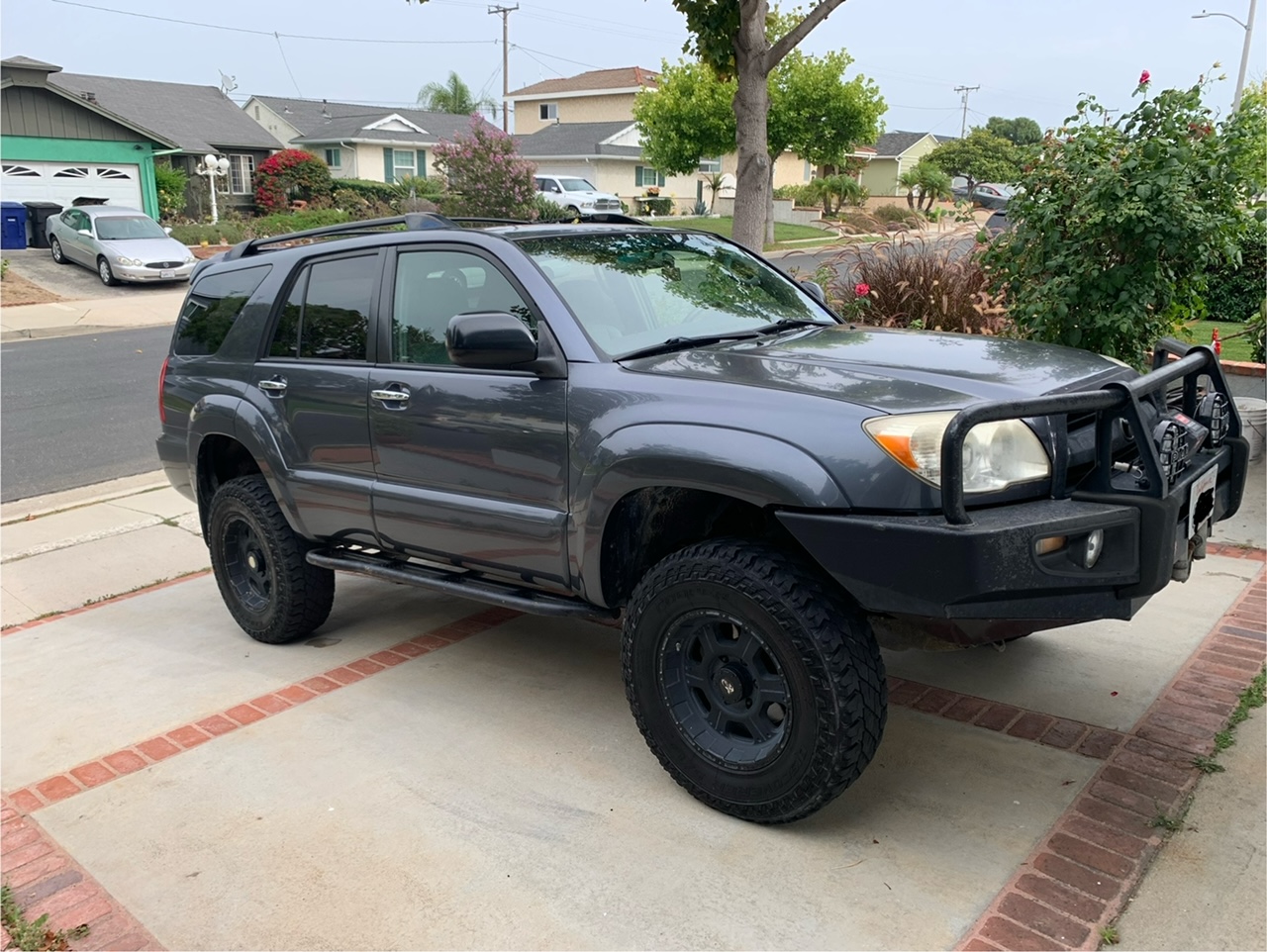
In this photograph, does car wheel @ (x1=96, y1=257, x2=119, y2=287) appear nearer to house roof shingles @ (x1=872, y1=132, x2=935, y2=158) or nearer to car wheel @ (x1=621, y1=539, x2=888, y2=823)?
car wheel @ (x1=621, y1=539, x2=888, y2=823)

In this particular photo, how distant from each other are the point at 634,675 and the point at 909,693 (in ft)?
4.52

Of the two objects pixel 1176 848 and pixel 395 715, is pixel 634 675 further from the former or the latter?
pixel 1176 848

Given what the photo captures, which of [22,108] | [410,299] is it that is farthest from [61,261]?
[410,299]

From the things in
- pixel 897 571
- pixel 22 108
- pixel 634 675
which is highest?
pixel 22 108

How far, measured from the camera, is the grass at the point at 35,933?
9.66 feet

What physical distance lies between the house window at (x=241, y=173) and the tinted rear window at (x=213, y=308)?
3912 cm

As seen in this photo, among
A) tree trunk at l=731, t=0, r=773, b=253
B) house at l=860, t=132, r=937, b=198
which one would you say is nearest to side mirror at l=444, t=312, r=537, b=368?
tree trunk at l=731, t=0, r=773, b=253

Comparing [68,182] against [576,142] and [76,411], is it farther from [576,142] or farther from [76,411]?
[576,142]

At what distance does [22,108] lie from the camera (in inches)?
1168

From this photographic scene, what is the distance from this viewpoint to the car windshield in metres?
23.8

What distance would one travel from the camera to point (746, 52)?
816 centimetres

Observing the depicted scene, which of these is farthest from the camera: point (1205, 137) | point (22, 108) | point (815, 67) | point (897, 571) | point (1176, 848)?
point (815, 67)

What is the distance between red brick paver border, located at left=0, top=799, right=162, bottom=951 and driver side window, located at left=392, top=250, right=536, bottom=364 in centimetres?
212

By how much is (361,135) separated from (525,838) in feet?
160
